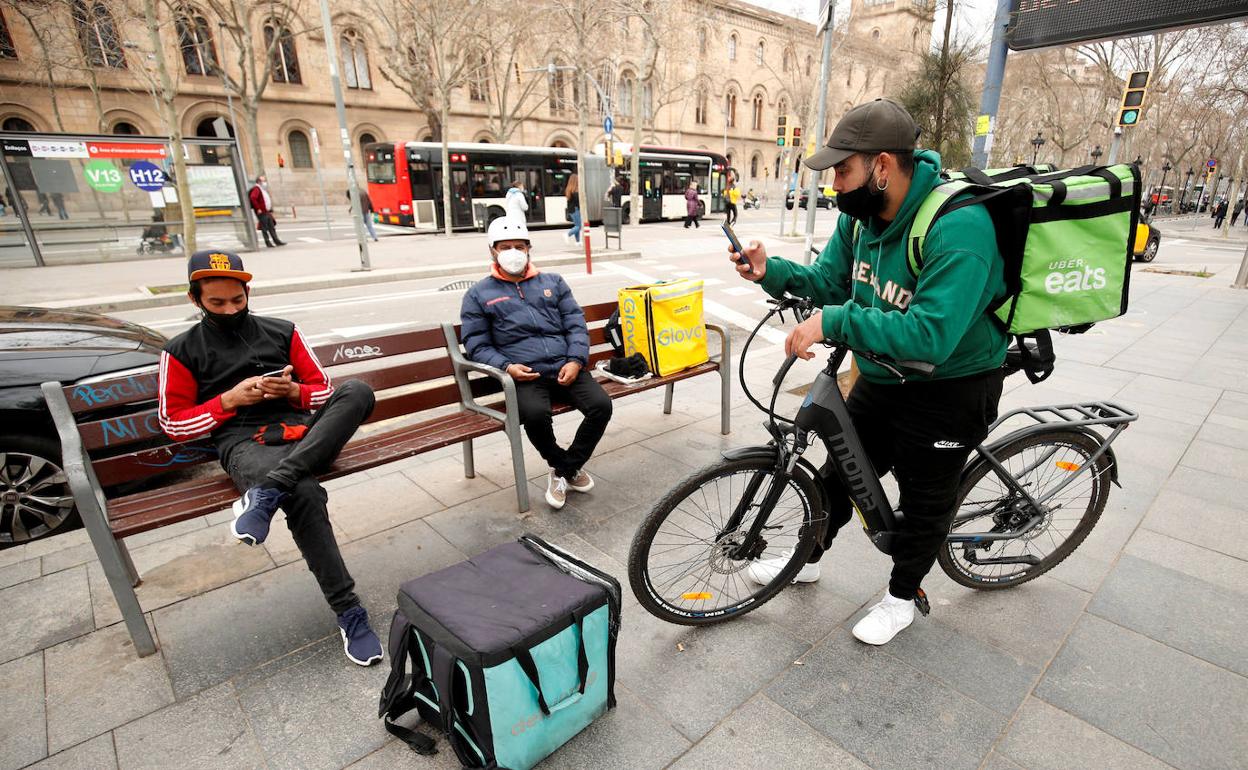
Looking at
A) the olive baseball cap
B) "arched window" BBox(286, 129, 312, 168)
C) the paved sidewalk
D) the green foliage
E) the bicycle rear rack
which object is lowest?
the paved sidewalk

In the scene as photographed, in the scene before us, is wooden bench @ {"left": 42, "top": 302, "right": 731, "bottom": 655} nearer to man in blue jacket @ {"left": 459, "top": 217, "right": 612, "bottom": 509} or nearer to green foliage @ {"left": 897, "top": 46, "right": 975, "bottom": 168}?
man in blue jacket @ {"left": 459, "top": 217, "right": 612, "bottom": 509}

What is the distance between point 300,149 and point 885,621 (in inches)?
1567

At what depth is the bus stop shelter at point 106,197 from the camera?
526 inches

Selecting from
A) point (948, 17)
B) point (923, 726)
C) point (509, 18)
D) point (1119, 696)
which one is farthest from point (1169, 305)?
point (509, 18)

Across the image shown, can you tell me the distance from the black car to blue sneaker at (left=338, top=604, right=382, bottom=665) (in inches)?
90.0

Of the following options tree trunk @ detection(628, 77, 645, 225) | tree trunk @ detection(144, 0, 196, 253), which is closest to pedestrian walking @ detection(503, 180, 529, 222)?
A: tree trunk @ detection(628, 77, 645, 225)

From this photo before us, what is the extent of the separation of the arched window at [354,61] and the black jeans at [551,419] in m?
38.2

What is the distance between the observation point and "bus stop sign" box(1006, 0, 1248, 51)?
4.32m

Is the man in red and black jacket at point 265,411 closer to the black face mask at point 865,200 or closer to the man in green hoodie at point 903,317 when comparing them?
the man in green hoodie at point 903,317

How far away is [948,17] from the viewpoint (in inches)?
329

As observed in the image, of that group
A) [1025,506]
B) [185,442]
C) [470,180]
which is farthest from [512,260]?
[470,180]

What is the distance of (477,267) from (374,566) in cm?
1120

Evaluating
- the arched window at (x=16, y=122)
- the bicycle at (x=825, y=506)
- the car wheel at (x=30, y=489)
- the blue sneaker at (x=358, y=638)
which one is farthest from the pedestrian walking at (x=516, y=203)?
the arched window at (x=16, y=122)

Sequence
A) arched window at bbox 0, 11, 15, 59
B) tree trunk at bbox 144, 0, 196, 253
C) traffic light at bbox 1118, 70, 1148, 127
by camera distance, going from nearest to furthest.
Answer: tree trunk at bbox 144, 0, 196, 253
traffic light at bbox 1118, 70, 1148, 127
arched window at bbox 0, 11, 15, 59
